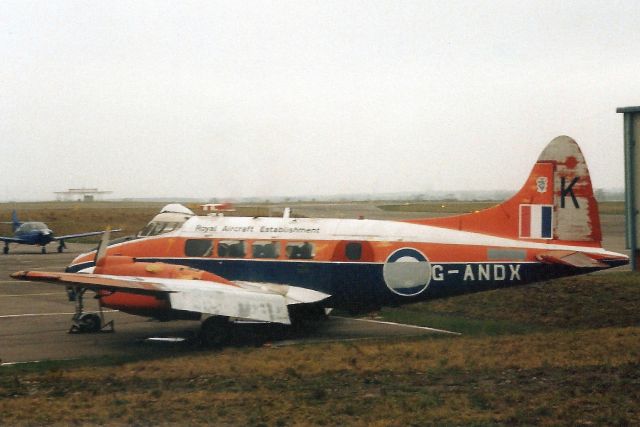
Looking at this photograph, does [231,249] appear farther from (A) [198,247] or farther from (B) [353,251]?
(B) [353,251]

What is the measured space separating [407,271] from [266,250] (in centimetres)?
382

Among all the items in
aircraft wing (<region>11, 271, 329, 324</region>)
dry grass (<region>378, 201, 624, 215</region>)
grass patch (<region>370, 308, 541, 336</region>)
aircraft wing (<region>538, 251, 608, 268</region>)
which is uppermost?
dry grass (<region>378, 201, 624, 215</region>)

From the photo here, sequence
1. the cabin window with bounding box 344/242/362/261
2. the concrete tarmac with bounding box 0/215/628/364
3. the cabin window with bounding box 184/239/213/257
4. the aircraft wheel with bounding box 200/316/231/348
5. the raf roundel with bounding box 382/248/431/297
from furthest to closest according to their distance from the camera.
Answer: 1. the cabin window with bounding box 184/239/213/257
2. the cabin window with bounding box 344/242/362/261
3. the raf roundel with bounding box 382/248/431/297
4. the aircraft wheel with bounding box 200/316/231/348
5. the concrete tarmac with bounding box 0/215/628/364

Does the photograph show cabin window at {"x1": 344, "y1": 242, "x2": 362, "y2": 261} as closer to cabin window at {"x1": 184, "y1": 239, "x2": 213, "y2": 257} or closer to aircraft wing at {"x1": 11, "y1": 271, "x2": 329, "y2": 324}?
aircraft wing at {"x1": 11, "y1": 271, "x2": 329, "y2": 324}

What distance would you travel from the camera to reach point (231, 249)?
1811cm

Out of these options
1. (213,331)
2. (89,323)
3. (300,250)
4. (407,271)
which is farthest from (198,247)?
(407,271)

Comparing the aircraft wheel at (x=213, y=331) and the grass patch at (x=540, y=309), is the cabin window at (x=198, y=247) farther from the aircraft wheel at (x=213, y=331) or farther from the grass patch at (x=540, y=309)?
the grass patch at (x=540, y=309)

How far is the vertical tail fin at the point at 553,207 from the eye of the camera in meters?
16.6

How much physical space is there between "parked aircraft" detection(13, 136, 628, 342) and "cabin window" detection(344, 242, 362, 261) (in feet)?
0.09

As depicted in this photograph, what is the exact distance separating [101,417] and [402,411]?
423 centimetres

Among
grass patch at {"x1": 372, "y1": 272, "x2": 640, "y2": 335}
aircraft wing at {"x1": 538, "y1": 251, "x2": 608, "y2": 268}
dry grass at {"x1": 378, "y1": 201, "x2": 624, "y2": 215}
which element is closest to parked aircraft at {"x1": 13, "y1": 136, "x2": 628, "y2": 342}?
aircraft wing at {"x1": 538, "y1": 251, "x2": 608, "y2": 268}

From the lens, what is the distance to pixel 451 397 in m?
9.93

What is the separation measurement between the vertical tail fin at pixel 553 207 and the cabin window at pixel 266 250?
499 centimetres

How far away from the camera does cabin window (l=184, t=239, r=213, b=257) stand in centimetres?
1833
